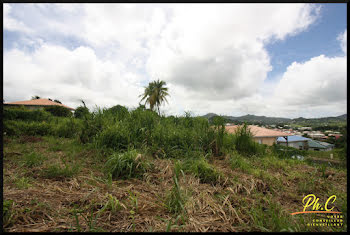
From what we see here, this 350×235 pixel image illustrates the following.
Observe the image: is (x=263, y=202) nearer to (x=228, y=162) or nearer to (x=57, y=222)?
(x=228, y=162)

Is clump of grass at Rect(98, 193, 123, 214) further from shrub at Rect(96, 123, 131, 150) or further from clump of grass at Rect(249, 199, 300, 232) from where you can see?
shrub at Rect(96, 123, 131, 150)

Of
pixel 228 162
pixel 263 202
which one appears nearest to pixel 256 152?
pixel 228 162

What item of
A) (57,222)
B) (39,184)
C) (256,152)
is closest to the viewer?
(57,222)

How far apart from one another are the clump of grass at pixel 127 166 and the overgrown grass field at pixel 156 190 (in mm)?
14

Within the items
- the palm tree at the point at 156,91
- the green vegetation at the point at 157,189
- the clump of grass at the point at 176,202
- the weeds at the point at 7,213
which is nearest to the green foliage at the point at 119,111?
the green vegetation at the point at 157,189

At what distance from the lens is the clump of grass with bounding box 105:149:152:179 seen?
2.03 metres

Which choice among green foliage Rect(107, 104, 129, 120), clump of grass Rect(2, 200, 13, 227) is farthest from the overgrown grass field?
green foliage Rect(107, 104, 129, 120)

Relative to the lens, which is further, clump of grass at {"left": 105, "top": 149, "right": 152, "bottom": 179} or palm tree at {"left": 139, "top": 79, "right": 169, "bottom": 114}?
palm tree at {"left": 139, "top": 79, "right": 169, "bottom": 114}

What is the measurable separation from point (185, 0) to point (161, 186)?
194cm

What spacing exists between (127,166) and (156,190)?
60 cm

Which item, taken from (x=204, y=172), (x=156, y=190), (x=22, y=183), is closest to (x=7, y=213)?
(x=22, y=183)

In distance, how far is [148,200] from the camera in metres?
1.46

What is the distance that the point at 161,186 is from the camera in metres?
1.80

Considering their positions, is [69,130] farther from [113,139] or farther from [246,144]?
[246,144]
